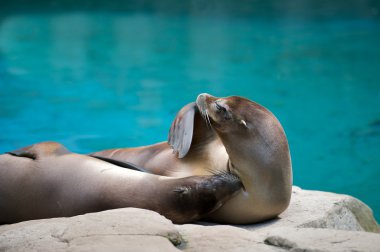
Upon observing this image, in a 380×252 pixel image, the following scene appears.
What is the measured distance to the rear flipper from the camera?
10.0 feet

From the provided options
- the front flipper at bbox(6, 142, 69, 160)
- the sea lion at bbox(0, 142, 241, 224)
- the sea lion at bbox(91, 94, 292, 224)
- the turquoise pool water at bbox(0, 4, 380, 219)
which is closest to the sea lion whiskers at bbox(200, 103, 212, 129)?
the sea lion at bbox(91, 94, 292, 224)

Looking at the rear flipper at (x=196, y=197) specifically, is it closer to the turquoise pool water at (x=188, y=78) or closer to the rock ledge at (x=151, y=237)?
the rock ledge at (x=151, y=237)

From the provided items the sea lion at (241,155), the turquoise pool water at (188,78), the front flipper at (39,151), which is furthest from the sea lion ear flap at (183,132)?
the turquoise pool water at (188,78)

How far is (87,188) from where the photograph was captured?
3.28 meters

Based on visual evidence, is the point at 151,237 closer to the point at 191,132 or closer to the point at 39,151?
the point at 191,132

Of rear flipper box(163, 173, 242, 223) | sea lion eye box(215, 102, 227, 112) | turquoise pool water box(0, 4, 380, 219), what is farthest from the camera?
turquoise pool water box(0, 4, 380, 219)

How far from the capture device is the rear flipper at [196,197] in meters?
3.06

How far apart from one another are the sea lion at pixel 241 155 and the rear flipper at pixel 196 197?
129 millimetres

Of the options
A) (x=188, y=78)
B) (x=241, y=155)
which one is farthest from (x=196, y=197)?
(x=188, y=78)

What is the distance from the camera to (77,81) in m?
9.17

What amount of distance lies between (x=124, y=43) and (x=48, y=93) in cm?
316

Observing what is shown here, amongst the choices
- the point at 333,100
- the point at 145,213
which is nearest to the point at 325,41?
the point at 333,100

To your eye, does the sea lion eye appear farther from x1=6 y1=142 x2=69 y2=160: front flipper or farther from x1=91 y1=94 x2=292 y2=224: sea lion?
x1=6 y1=142 x2=69 y2=160: front flipper

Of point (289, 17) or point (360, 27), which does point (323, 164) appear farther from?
point (289, 17)
